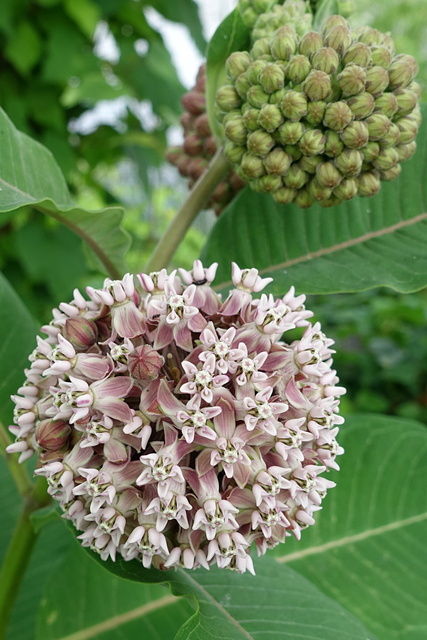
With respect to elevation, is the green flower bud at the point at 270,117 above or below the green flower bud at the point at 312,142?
above

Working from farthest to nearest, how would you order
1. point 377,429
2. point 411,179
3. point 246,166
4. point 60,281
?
point 60,281 → point 377,429 → point 411,179 → point 246,166

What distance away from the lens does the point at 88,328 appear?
2.20ft

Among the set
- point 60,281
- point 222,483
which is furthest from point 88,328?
point 60,281

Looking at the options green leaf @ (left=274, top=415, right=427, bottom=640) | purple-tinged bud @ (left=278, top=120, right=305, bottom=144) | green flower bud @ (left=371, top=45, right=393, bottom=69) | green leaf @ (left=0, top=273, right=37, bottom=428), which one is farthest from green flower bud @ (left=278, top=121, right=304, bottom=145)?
A: green leaf @ (left=274, top=415, right=427, bottom=640)

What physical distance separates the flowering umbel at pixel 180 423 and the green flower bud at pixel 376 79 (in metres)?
0.26

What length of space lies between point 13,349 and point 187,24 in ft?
5.81

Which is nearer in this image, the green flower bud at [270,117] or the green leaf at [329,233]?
the green flower bud at [270,117]

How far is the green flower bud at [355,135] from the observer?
705 mm

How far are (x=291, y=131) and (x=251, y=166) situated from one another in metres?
0.06

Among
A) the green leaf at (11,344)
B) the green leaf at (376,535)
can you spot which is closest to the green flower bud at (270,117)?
the green leaf at (11,344)

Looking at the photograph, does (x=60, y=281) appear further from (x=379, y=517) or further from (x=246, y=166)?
(x=246, y=166)

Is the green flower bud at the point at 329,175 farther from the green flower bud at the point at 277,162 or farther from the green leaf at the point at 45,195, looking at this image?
the green leaf at the point at 45,195

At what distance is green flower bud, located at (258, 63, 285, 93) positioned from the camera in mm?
712

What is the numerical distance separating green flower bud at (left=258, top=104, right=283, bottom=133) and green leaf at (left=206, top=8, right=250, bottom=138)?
0.37 feet
